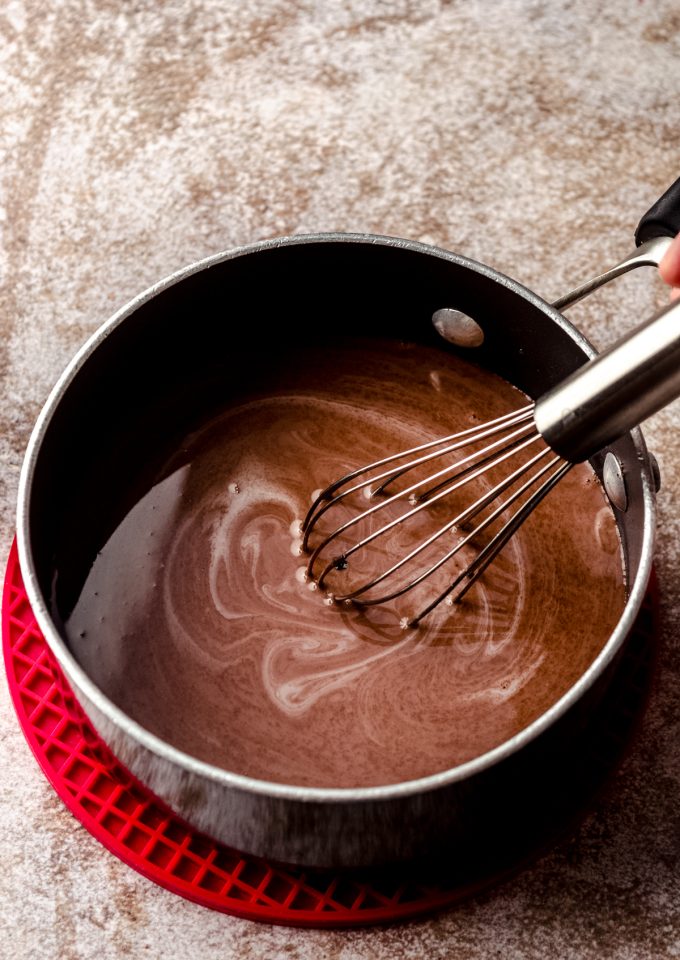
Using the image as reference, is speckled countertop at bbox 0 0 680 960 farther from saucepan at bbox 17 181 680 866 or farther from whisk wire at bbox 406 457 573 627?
whisk wire at bbox 406 457 573 627

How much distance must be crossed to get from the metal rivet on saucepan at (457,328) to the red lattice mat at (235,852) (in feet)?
1.70

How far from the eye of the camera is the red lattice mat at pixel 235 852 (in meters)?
1.25

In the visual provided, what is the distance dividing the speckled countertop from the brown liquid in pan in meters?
0.20

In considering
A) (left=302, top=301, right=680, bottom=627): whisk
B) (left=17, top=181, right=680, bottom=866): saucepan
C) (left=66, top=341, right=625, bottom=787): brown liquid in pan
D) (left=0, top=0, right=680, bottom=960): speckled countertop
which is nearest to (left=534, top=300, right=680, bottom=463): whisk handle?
(left=302, top=301, right=680, bottom=627): whisk

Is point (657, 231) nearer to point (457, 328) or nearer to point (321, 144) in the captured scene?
point (457, 328)

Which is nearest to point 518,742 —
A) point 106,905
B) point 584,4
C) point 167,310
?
point 106,905

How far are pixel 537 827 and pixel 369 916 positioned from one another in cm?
23

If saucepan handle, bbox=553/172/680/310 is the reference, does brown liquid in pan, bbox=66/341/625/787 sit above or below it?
below

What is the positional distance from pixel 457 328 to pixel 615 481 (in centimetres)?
32

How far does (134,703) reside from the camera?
1.29 m

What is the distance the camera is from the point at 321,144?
5.83 ft

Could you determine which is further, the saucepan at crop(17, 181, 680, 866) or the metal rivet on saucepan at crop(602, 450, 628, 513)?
the metal rivet on saucepan at crop(602, 450, 628, 513)

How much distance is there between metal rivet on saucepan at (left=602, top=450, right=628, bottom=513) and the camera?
1292mm

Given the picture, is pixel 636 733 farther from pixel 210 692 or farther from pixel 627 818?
pixel 210 692
